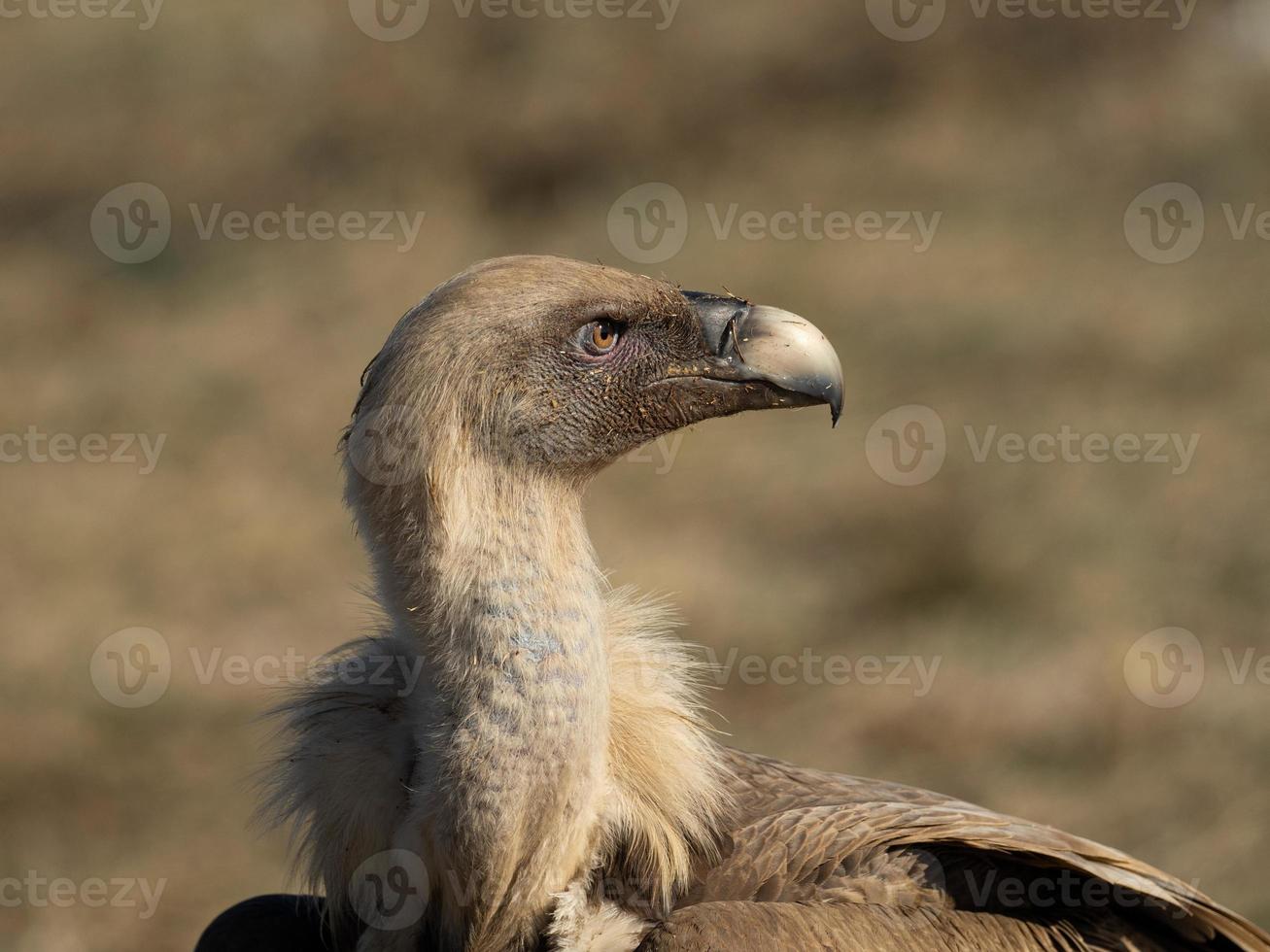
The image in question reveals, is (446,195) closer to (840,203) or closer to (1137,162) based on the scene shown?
(840,203)

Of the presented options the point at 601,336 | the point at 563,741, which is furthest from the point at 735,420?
the point at 563,741

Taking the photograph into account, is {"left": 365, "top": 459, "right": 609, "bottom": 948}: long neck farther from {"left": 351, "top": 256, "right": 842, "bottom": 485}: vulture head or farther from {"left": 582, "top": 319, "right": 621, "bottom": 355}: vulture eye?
{"left": 582, "top": 319, "right": 621, "bottom": 355}: vulture eye

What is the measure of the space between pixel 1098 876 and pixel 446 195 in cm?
1073

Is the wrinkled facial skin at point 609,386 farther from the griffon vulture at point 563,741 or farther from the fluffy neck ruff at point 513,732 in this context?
the fluffy neck ruff at point 513,732

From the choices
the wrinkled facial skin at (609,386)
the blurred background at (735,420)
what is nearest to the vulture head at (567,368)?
the wrinkled facial skin at (609,386)

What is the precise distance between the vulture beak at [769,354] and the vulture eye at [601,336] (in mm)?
167

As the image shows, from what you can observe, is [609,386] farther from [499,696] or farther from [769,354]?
[499,696]

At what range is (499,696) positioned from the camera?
3.15 meters

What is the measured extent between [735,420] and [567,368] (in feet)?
25.4

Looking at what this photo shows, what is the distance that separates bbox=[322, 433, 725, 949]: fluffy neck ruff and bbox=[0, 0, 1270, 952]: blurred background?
219 centimetres

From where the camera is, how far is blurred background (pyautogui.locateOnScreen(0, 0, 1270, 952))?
7656 millimetres

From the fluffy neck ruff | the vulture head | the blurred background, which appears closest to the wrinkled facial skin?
the vulture head

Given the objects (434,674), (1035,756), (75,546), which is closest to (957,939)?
(434,674)

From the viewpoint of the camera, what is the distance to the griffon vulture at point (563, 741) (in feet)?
10.4
